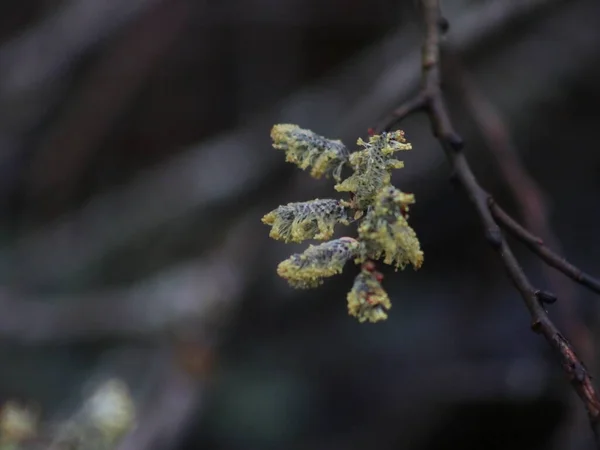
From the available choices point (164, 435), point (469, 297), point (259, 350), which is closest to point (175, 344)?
point (164, 435)

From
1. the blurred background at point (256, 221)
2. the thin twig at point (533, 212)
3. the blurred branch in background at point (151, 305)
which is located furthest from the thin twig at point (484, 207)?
the blurred branch in background at point (151, 305)

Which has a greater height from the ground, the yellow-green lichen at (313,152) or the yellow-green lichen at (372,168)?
the yellow-green lichen at (313,152)

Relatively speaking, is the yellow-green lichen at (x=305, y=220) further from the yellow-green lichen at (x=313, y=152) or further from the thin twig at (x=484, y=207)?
the thin twig at (x=484, y=207)

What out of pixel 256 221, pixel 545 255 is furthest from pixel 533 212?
pixel 256 221

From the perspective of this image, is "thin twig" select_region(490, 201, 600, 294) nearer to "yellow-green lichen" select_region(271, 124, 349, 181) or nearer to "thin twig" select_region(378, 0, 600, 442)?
"thin twig" select_region(378, 0, 600, 442)

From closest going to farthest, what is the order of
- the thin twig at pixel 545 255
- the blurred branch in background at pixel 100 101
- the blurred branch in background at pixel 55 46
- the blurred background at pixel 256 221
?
the thin twig at pixel 545 255 < the blurred background at pixel 256 221 < the blurred branch in background at pixel 55 46 < the blurred branch in background at pixel 100 101

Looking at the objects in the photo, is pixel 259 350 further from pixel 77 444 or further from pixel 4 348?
pixel 77 444

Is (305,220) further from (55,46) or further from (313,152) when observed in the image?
(55,46)
